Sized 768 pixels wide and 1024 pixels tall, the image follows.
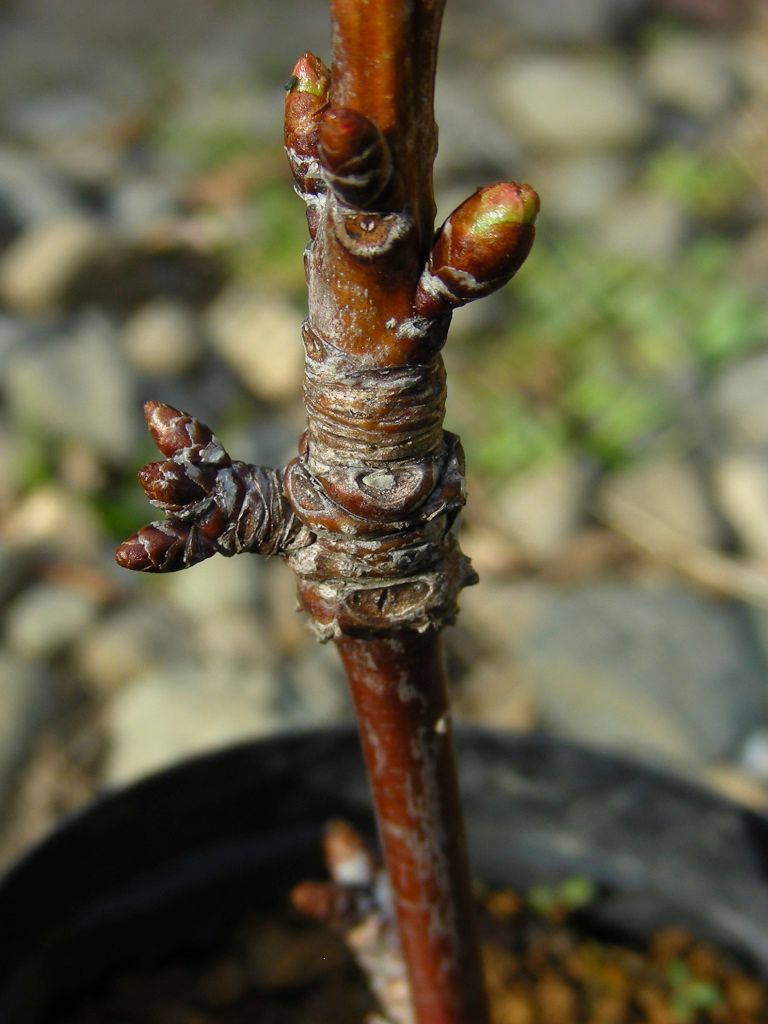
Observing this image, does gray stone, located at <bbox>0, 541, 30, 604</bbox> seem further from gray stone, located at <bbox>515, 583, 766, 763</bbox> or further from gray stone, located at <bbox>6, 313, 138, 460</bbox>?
gray stone, located at <bbox>515, 583, 766, 763</bbox>

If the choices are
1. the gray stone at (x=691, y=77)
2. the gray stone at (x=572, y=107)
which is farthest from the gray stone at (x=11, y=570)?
the gray stone at (x=691, y=77)

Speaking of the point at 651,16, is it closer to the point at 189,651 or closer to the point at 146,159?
the point at 146,159

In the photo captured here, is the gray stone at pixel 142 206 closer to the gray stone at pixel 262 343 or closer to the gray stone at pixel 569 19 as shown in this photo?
the gray stone at pixel 262 343

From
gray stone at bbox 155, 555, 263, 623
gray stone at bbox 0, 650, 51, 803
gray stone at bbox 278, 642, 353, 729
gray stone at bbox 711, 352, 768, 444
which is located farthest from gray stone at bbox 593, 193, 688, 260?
gray stone at bbox 0, 650, 51, 803

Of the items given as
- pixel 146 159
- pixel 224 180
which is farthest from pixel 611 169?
pixel 146 159

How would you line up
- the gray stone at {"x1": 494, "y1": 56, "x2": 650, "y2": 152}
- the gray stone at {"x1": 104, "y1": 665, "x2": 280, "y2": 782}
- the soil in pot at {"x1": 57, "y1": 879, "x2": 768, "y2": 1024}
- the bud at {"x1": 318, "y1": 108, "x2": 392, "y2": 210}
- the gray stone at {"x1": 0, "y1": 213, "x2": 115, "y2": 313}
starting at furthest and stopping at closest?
the gray stone at {"x1": 494, "y1": 56, "x2": 650, "y2": 152} < the gray stone at {"x1": 0, "y1": 213, "x2": 115, "y2": 313} < the gray stone at {"x1": 104, "y1": 665, "x2": 280, "y2": 782} < the soil in pot at {"x1": 57, "y1": 879, "x2": 768, "y2": 1024} < the bud at {"x1": 318, "y1": 108, "x2": 392, "y2": 210}

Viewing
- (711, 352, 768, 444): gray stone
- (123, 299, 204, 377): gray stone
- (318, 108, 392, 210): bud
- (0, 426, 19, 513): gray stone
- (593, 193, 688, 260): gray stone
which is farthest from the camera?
(593, 193, 688, 260): gray stone
